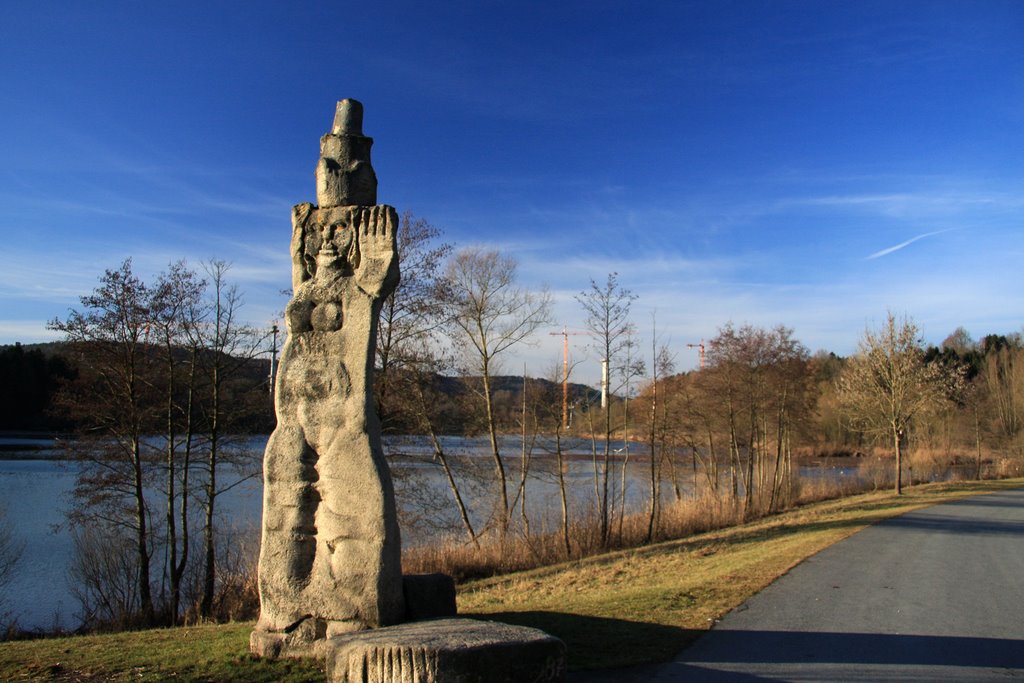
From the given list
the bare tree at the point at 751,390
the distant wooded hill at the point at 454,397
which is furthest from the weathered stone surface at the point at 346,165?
the bare tree at the point at 751,390

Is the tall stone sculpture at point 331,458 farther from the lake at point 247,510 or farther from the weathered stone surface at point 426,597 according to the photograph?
the lake at point 247,510

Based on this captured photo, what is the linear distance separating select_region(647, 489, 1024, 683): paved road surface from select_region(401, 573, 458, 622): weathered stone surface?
1.75 m

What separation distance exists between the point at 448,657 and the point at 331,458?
7.47 feet

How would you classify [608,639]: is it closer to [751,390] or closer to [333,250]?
[333,250]

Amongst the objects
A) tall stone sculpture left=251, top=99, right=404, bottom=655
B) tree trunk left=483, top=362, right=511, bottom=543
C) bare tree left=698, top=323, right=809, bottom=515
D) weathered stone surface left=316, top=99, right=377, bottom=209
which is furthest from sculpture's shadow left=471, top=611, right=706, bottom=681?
bare tree left=698, top=323, right=809, bottom=515

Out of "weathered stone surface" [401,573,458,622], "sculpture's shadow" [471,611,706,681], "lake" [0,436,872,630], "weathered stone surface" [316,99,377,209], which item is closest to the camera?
"weathered stone surface" [401,573,458,622]

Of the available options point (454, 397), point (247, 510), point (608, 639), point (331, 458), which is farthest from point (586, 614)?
point (247, 510)

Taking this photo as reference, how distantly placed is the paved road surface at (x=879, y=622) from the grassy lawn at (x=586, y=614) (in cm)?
44

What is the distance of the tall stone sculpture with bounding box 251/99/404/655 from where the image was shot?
20.5ft

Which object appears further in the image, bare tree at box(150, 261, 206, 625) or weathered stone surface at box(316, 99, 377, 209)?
bare tree at box(150, 261, 206, 625)

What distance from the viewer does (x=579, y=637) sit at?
7.64 meters

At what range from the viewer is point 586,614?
349 inches

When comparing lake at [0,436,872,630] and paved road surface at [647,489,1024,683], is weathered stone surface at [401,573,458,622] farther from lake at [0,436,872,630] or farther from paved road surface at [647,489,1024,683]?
lake at [0,436,872,630]

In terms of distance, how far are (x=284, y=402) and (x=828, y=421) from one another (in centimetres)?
5678
